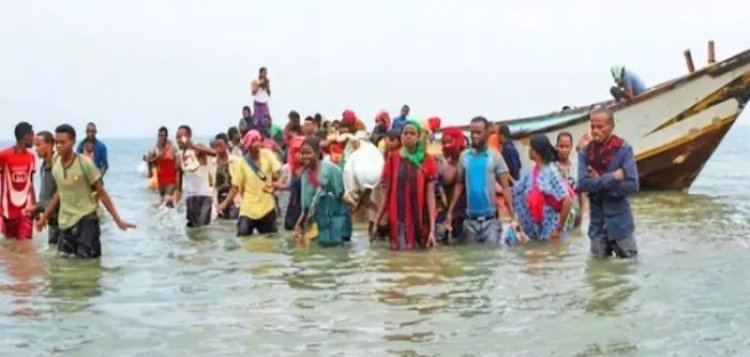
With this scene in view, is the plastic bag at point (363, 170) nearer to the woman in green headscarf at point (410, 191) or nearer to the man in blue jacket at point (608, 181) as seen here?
the woman in green headscarf at point (410, 191)

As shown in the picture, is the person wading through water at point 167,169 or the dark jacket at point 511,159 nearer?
the dark jacket at point 511,159

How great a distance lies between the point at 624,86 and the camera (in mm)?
20094

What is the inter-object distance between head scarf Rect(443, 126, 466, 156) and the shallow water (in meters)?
0.97

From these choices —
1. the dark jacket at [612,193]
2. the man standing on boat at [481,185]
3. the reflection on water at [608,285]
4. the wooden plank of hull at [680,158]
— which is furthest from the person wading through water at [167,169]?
the wooden plank of hull at [680,158]

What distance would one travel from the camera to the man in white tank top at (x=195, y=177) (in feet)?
48.8

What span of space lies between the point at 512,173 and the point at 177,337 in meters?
6.45

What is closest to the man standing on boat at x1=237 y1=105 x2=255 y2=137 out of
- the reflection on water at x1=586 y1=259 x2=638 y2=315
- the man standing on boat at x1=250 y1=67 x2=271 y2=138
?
the man standing on boat at x1=250 y1=67 x2=271 y2=138

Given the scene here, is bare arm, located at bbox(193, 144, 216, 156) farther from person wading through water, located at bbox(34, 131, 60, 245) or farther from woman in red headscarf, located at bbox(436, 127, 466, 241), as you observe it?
woman in red headscarf, located at bbox(436, 127, 466, 241)

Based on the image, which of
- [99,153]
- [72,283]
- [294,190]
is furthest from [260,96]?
[72,283]

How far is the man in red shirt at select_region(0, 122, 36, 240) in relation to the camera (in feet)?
42.4

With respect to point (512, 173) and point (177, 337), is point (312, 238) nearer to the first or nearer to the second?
point (512, 173)

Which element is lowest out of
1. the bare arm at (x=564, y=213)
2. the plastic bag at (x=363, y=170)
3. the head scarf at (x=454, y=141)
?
the bare arm at (x=564, y=213)

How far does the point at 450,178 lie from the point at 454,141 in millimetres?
376

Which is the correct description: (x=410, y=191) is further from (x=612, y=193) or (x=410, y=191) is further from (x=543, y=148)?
(x=612, y=193)
